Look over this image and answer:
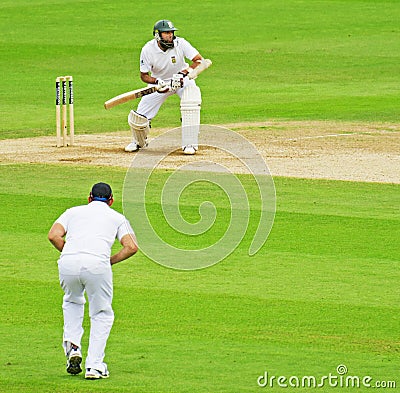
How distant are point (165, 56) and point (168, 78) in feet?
1.23

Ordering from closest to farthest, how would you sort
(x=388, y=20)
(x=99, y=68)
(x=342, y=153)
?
(x=342, y=153)
(x=99, y=68)
(x=388, y=20)

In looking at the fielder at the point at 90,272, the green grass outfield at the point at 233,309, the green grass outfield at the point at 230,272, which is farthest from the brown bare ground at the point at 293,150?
the fielder at the point at 90,272

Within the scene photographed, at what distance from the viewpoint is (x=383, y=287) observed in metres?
10.9

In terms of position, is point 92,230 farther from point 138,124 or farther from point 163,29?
point 138,124

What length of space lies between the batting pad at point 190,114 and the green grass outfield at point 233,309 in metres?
3.64

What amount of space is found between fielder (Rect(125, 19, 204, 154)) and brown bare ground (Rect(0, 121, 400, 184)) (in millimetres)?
393

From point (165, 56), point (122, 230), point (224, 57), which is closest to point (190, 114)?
point (165, 56)

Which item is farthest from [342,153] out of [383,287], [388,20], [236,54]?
[388,20]

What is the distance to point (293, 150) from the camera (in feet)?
60.7

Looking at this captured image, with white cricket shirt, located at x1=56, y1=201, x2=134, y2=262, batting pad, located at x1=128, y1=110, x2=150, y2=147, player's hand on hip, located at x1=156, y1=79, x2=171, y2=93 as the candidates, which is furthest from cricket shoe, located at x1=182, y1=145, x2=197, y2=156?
white cricket shirt, located at x1=56, y1=201, x2=134, y2=262

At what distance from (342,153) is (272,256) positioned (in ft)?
20.7

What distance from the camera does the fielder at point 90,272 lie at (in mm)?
8414

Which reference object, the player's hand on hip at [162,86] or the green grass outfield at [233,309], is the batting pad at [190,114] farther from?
the green grass outfield at [233,309]

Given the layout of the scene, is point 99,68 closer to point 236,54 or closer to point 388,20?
point 236,54
